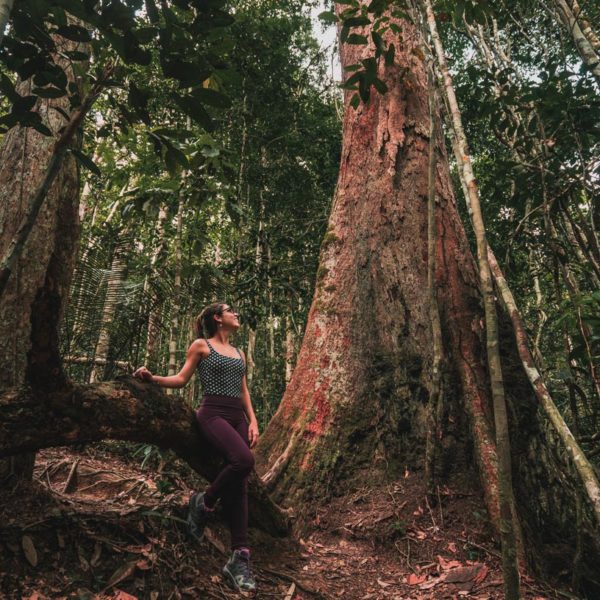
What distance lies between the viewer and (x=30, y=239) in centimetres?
274

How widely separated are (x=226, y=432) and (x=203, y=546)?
725 mm

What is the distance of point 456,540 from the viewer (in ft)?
11.7

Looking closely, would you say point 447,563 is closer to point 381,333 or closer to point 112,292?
point 381,333

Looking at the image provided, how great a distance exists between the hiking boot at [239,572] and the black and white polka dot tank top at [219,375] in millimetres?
1007

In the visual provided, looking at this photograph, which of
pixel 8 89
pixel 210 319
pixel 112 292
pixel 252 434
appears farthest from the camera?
pixel 112 292

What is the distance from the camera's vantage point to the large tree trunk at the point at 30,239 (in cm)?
→ 222

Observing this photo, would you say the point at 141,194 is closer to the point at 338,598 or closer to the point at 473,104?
the point at 338,598

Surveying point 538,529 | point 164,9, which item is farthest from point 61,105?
point 538,529

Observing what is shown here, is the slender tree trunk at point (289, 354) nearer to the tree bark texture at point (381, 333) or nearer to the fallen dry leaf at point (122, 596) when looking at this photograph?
the tree bark texture at point (381, 333)

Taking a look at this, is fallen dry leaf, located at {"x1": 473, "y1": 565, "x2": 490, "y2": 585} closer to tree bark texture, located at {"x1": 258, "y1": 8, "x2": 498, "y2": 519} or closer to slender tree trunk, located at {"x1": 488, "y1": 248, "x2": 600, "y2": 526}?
tree bark texture, located at {"x1": 258, "y1": 8, "x2": 498, "y2": 519}

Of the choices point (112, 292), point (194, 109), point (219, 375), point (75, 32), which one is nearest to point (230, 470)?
point (219, 375)

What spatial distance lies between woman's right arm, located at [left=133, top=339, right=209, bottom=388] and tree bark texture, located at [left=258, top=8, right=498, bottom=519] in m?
1.41

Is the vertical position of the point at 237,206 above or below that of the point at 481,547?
above

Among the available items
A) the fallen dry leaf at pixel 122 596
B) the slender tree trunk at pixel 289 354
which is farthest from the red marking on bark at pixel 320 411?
the slender tree trunk at pixel 289 354
